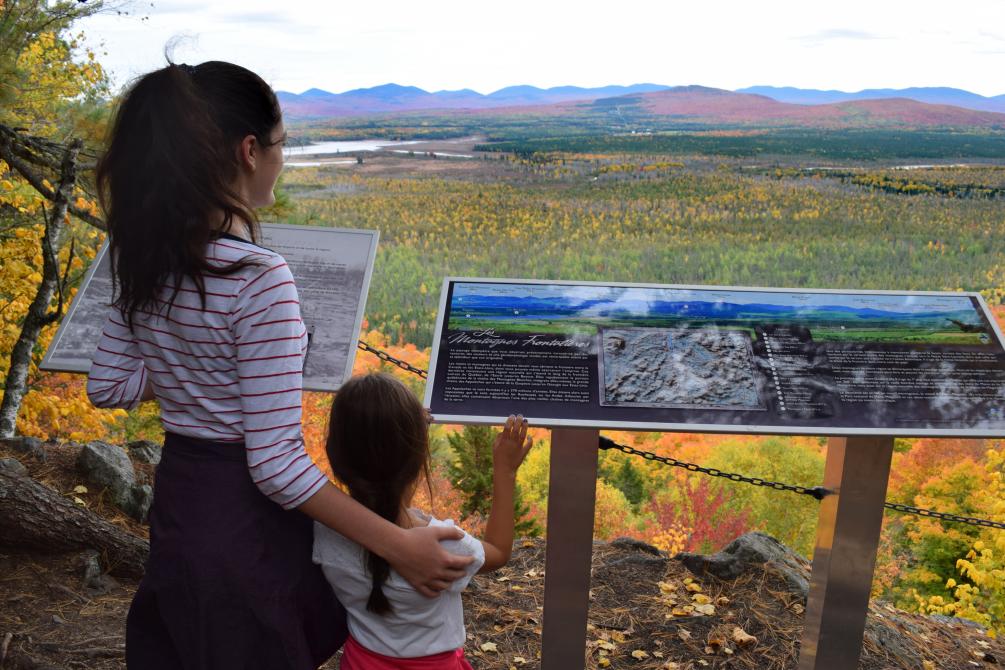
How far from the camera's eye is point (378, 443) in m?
1.32

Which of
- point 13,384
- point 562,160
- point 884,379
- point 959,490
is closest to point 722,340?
point 884,379

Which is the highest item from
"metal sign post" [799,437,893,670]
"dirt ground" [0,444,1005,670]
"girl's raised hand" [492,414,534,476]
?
"girl's raised hand" [492,414,534,476]

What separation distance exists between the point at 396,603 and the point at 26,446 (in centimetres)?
323

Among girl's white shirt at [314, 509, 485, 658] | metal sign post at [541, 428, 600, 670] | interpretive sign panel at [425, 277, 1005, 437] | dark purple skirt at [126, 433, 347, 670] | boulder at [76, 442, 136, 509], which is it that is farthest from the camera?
boulder at [76, 442, 136, 509]

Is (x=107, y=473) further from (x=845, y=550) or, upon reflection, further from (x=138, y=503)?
(x=845, y=550)

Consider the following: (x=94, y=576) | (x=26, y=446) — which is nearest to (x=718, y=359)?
(x=94, y=576)

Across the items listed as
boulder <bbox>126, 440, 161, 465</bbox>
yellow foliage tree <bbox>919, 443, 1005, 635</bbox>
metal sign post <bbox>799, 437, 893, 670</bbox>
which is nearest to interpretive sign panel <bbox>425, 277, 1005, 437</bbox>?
metal sign post <bbox>799, 437, 893, 670</bbox>

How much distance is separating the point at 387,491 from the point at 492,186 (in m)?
28.1

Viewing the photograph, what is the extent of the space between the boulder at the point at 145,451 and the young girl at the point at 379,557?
3458 millimetres

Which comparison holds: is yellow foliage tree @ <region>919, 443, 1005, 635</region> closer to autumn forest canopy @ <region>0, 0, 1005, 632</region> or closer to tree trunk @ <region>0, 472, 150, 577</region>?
autumn forest canopy @ <region>0, 0, 1005, 632</region>

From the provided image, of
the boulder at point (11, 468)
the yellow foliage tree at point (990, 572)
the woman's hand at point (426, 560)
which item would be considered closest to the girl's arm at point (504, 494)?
the woman's hand at point (426, 560)

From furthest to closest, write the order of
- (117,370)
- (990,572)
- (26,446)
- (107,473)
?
1. (990,572)
2. (26,446)
3. (107,473)
4. (117,370)

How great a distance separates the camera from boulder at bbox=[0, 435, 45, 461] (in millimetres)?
3793

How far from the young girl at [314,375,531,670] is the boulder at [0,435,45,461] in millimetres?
2959
